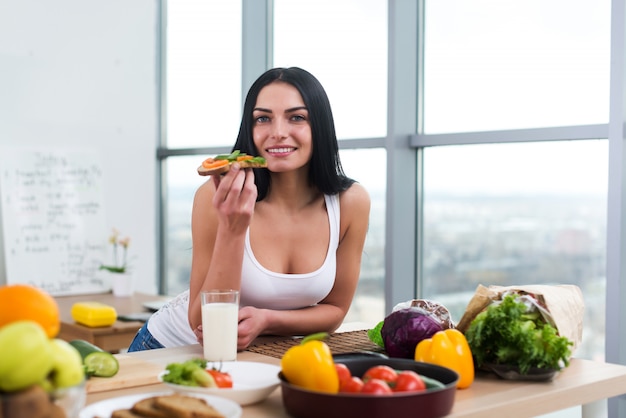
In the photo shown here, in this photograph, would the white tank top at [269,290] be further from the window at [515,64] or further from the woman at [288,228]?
the window at [515,64]

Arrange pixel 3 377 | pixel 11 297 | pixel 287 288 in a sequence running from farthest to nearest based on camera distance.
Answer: pixel 287 288, pixel 11 297, pixel 3 377

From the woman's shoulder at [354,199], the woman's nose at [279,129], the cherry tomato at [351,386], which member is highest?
the woman's nose at [279,129]

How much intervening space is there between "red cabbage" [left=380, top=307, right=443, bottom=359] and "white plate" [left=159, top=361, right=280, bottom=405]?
282 millimetres

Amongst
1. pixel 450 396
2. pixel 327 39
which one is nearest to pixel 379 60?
pixel 327 39

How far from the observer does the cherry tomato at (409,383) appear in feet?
4.33

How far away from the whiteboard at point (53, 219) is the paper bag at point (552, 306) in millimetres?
2886

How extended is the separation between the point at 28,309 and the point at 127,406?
0.27m

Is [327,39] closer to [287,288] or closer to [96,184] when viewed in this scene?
[96,184]

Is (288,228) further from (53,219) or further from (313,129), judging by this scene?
(53,219)

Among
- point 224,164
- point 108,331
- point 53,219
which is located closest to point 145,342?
point 224,164

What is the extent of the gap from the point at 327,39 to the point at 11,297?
9.65 feet

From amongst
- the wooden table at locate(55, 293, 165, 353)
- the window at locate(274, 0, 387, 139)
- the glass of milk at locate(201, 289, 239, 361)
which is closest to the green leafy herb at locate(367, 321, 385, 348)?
the glass of milk at locate(201, 289, 239, 361)

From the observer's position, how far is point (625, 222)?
8.61 ft

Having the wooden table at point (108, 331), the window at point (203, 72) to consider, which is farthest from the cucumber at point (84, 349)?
the window at point (203, 72)
